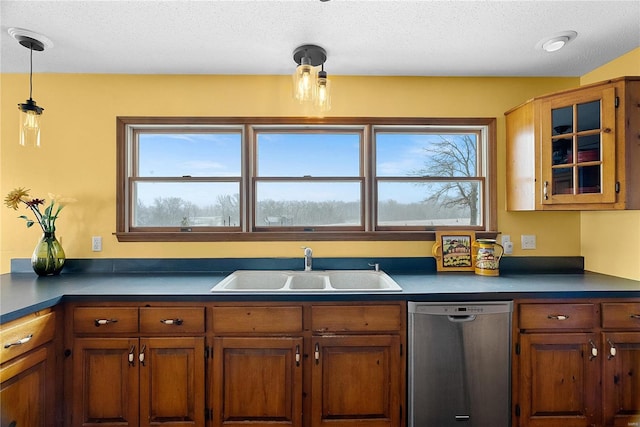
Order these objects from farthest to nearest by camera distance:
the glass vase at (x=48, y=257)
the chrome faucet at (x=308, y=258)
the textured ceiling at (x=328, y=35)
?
1. the chrome faucet at (x=308, y=258)
2. the glass vase at (x=48, y=257)
3. the textured ceiling at (x=328, y=35)

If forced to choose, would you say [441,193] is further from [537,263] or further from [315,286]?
[315,286]

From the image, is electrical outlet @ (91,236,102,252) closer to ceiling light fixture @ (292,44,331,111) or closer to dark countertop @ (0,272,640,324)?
dark countertop @ (0,272,640,324)

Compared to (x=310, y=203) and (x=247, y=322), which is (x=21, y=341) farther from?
(x=310, y=203)

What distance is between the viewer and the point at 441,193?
2.38m

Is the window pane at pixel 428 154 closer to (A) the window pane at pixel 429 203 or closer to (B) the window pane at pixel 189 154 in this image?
(A) the window pane at pixel 429 203

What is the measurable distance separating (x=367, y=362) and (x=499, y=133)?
1.94 meters

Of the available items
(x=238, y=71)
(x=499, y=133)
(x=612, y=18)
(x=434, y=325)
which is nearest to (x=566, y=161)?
(x=499, y=133)

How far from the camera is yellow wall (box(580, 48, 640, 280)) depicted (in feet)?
6.38

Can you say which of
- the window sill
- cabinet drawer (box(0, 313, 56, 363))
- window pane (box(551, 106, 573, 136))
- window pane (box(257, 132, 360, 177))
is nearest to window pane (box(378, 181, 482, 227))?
the window sill

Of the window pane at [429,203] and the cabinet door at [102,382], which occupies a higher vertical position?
the window pane at [429,203]

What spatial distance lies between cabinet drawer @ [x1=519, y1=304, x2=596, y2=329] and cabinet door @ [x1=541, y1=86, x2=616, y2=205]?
0.66 meters

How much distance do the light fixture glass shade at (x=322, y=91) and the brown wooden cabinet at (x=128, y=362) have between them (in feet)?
4.54

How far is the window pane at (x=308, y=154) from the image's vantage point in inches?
92.8

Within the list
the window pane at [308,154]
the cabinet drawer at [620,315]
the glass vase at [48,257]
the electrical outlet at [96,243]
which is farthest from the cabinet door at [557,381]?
the glass vase at [48,257]
